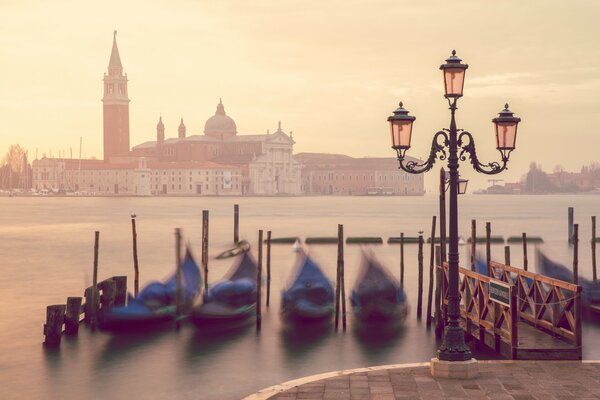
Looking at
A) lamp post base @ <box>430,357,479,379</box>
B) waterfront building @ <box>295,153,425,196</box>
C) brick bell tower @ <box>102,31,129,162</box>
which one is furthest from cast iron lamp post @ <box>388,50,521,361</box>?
waterfront building @ <box>295,153,425,196</box>

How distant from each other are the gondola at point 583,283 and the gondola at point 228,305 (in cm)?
566

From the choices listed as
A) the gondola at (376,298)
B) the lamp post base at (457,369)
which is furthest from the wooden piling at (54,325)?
the lamp post base at (457,369)

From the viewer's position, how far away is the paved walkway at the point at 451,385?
757cm

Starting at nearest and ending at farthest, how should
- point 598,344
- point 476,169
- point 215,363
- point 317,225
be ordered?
point 476,169, point 215,363, point 598,344, point 317,225

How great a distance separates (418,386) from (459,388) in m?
0.37

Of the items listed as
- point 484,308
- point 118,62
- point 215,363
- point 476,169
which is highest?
point 118,62

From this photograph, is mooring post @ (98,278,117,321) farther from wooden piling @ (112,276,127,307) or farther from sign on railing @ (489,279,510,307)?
sign on railing @ (489,279,510,307)

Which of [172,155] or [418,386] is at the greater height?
[172,155]

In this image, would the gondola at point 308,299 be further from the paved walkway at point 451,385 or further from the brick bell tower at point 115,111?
the brick bell tower at point 115,111

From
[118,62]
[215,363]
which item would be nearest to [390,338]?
[215,363]

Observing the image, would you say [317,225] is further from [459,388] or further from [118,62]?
[118,62]

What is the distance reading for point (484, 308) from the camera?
432 inches

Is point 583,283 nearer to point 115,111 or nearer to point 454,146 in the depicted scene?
point 454,146

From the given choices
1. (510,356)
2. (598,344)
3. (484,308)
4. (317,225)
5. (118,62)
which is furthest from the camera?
(118,62)
